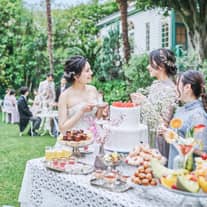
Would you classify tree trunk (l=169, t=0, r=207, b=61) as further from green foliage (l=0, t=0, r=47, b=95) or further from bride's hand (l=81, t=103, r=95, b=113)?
green foliage (l=0, t=0, r=47, b=95)

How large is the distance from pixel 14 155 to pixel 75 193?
5.74 meters

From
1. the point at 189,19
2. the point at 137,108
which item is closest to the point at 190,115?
the point at 137,108

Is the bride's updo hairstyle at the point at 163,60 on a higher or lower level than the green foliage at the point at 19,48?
lower

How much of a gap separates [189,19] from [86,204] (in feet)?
30.5

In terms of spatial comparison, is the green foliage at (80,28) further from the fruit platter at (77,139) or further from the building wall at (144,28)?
the fruit platter at (77,139)

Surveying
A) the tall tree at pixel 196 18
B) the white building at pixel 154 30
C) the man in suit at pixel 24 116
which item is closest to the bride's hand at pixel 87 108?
the tall tree at pixel 196 18

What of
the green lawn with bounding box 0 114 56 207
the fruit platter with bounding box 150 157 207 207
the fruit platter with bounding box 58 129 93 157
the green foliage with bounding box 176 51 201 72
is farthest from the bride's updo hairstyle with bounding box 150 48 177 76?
the green foliage with bounding box 176 51 201 72

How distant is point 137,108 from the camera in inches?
120

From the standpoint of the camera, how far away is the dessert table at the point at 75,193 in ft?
7.39

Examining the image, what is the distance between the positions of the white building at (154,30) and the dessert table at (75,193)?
12.0 m

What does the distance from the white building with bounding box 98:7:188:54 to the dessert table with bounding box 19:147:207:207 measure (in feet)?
39.4

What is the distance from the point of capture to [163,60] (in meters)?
3.48

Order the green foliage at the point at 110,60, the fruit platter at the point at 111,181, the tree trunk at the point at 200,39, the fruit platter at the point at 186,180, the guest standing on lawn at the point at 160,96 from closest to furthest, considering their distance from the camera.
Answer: the fruit platter at the point at 186,180 → the fruit platter at the point at 111,181 → the guest standing on lawn at the point at 160,96 → the tree trunk at the point at 200,39 → the green foliage at the point at 110,60

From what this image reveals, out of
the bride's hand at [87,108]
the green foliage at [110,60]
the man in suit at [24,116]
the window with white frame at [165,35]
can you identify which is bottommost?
the man in suit at [24,116]
